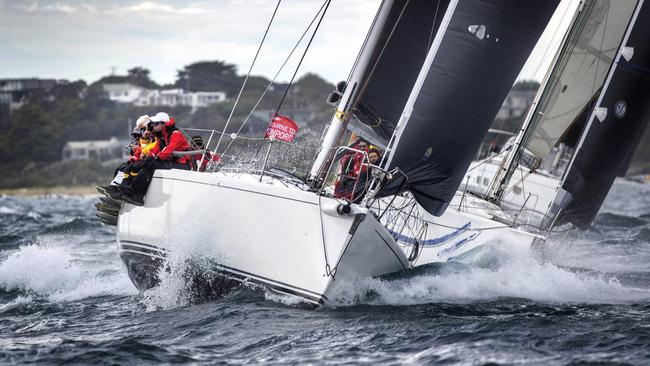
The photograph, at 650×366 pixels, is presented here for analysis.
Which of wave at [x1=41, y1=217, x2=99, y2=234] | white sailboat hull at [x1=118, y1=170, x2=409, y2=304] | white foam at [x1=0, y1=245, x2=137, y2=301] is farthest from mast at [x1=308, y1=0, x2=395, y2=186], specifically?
wave at [x1=41, y1=217, x2=99, y2=234]

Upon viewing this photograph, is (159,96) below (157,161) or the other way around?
below

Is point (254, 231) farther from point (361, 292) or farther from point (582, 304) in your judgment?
point (582, 304)

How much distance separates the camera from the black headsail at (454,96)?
8883 millimetres

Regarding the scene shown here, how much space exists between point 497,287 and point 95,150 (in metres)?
67.4

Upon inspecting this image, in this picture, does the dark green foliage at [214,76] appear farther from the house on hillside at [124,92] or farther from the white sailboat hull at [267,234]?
the white sailboat hull at [267,234]

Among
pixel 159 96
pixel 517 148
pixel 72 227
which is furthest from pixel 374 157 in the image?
pixel 159 96

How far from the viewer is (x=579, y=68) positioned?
13945mm

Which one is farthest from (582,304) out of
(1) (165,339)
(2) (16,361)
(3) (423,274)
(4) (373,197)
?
(2) (16,361)

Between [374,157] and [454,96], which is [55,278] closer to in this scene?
[374,157]

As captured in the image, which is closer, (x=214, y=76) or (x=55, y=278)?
(x=55, y=278)

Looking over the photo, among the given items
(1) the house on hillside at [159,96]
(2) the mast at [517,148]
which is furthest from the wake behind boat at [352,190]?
(1) the house on hillside at [159,96]

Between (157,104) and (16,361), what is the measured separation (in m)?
73.9

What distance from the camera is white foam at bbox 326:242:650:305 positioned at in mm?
8750

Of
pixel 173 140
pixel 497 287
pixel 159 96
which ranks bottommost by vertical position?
pixel 159 96
